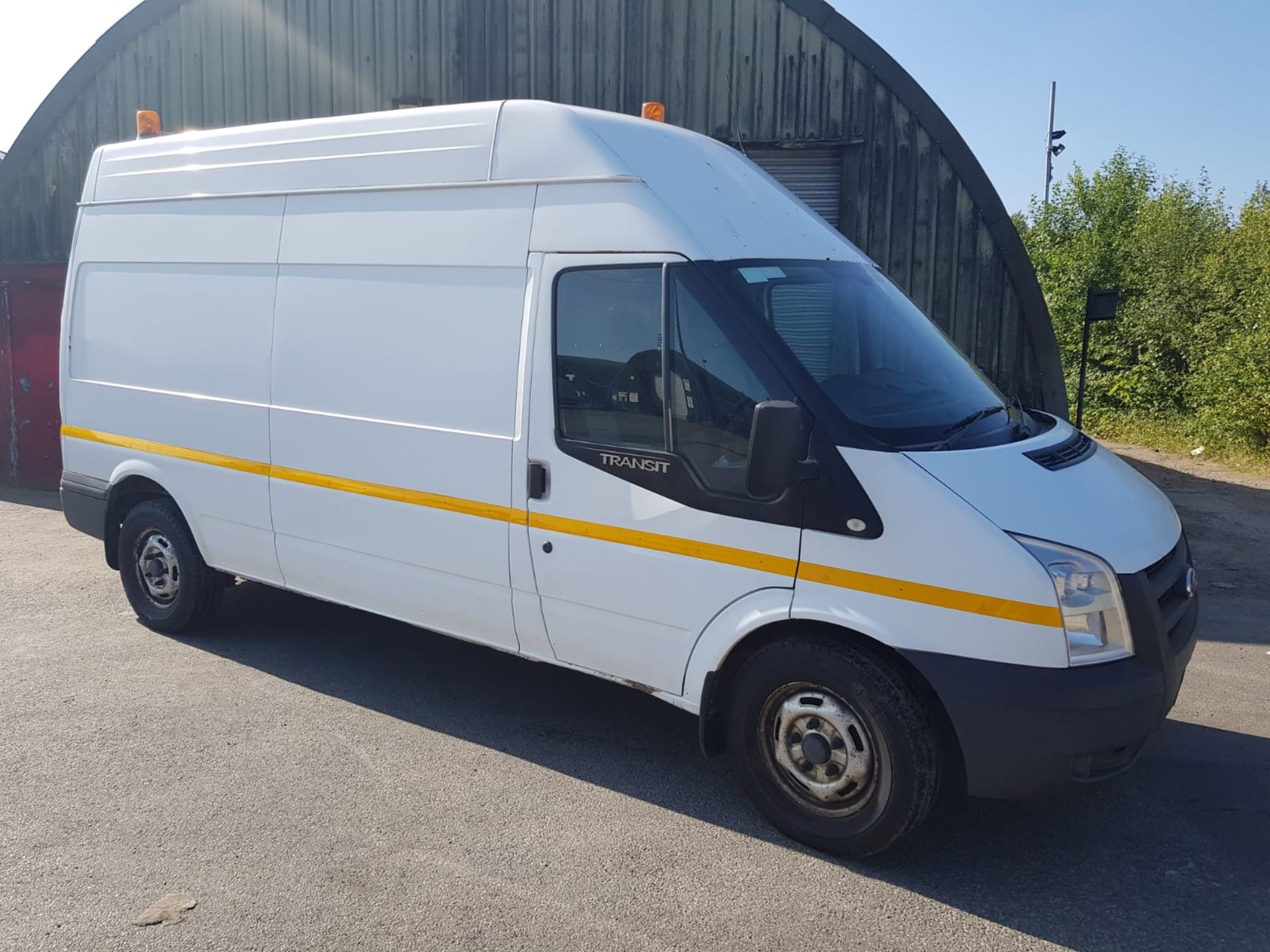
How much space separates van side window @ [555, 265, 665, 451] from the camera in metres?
4.12

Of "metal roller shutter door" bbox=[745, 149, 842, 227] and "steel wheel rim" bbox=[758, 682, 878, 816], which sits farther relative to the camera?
"metal roller shutter door" bbox=[745, 149, 842, 227]

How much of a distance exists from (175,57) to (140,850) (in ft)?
32.7

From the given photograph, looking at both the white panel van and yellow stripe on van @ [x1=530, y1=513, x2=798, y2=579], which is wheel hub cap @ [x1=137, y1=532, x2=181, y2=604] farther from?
yellow stripe on van @ [x1=530, y1=513, x2=798, y2=579]

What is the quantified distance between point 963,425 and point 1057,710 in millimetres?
1138

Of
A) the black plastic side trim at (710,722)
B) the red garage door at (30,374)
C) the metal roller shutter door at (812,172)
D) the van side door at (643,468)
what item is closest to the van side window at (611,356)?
the van side door at (643,468)

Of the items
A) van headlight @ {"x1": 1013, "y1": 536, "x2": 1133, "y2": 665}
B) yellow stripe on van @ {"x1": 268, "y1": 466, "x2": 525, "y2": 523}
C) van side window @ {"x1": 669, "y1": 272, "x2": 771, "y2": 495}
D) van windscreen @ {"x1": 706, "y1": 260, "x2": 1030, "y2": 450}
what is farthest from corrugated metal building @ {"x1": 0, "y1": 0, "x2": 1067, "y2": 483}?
van headlight @ {"x1": 1013, "y1": 536, "x2": 1133, "y2": 665}

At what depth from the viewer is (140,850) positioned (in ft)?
12.7

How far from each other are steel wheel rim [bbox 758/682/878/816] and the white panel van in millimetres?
12

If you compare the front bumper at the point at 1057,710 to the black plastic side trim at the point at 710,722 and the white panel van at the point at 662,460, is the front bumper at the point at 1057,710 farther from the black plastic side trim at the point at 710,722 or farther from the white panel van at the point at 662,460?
the black plastic side trim at the point at 710,722

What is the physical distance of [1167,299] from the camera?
60.3 feet

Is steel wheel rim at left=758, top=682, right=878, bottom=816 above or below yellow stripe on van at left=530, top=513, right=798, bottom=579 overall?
below

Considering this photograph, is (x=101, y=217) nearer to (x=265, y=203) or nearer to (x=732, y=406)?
(x=265, y=203)

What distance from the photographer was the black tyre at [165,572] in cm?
614

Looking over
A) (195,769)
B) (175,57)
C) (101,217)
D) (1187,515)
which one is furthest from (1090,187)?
(195,769)
